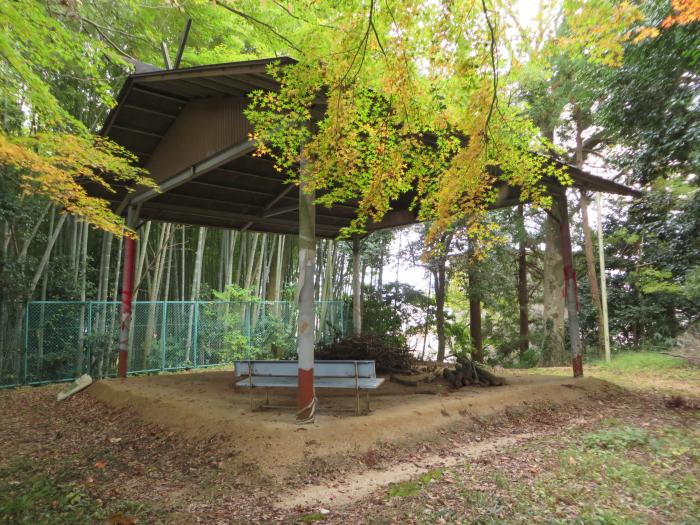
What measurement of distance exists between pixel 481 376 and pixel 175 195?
263 inches

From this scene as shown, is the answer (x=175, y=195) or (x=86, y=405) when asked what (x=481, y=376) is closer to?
(x=86, y=405)

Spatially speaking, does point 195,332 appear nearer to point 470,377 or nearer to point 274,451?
point 470,377

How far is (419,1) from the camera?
10.7 feet

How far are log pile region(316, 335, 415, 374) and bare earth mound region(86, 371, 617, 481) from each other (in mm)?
1116

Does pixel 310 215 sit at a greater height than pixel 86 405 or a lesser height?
greater

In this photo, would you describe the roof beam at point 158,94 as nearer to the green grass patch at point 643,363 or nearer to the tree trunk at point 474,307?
the tree trunk at point 474,307

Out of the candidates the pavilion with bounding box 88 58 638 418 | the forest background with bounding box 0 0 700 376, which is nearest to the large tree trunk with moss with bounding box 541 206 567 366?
the forest background with bounding box 0 0 700 376

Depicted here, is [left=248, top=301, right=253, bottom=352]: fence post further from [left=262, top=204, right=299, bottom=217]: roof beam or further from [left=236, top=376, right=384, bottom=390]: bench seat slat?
[left=236, top=376, right=384, bottom=390]: bench seat slat

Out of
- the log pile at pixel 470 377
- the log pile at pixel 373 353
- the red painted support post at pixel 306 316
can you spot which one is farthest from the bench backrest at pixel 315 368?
the log pile at pixel 373 353

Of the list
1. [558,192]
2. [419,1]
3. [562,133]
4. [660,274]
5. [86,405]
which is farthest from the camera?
[562,133]

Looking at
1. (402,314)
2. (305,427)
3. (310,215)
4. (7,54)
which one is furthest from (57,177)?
(402,314)

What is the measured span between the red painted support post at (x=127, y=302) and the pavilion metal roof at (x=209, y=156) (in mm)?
788

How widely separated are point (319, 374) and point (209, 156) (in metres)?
3.47

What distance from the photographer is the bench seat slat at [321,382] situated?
4.91 metres
